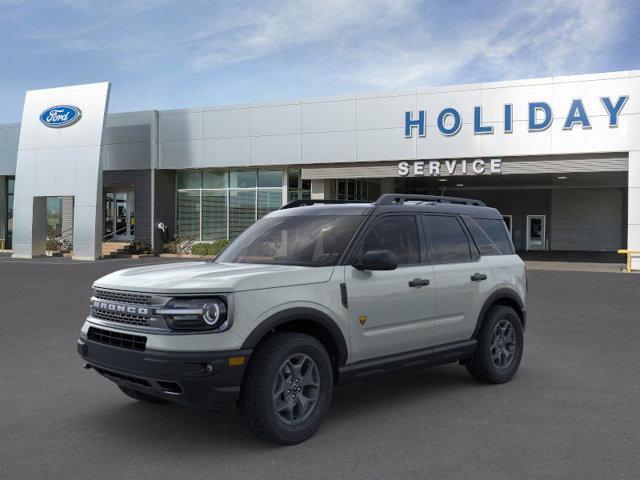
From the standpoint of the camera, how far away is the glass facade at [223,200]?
31875 millimetres

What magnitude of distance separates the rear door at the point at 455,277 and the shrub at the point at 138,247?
2677 cm

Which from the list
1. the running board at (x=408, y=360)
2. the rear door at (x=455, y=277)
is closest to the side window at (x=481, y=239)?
the rear door at (x=455, y=277)

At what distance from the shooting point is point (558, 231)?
1521 inches

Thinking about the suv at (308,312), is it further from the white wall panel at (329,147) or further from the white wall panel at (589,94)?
the white wall panel at (329,147)

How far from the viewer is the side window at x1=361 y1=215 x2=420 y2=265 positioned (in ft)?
18.5

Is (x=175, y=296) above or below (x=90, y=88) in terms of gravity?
below

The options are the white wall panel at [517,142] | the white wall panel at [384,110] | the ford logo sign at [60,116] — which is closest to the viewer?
the white wall panel at [517,142]

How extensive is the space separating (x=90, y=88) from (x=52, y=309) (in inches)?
787

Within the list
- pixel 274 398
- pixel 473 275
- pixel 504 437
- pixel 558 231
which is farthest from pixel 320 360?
pixel 558 231

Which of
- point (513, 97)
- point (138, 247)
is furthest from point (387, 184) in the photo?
point (138, 247)

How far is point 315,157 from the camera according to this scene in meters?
28.8

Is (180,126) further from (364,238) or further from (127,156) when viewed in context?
(364,238)

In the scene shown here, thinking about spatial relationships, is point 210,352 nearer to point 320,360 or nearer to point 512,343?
point 320,360

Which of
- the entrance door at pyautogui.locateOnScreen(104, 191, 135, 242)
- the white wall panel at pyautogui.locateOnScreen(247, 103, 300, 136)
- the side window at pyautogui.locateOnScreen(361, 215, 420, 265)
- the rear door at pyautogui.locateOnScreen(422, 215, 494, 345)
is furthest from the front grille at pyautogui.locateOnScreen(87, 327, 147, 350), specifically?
the entrance door at pyautogui.locateOnScreen(104, 191, 135, 242)
